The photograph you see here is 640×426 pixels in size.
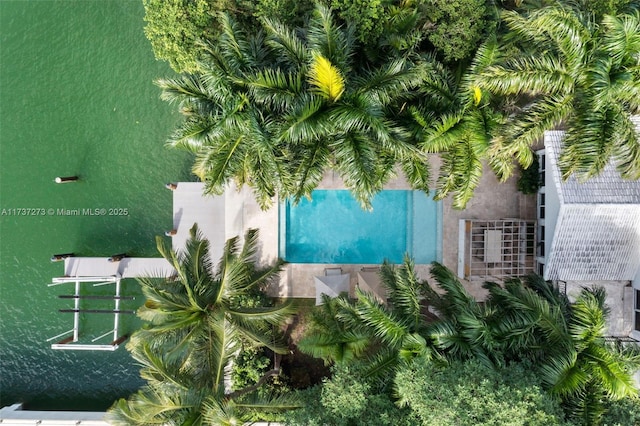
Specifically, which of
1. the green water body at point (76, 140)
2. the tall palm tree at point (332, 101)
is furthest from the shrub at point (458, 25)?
the green water body at point (76, 140)

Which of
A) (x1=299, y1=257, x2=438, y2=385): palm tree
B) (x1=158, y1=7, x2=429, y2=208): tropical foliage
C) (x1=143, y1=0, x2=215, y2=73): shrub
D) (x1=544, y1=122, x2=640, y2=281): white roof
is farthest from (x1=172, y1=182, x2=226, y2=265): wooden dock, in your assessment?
(x1=544, y1=122, x2=640, y2=281): white roof

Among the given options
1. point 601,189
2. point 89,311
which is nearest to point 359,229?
point 601,189

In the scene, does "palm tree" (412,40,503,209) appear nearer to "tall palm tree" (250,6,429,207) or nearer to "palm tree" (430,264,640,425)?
"tall palm tree" (250,6,429,207)

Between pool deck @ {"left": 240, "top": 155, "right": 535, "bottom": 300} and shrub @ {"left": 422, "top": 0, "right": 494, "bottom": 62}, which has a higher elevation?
shrub @ {"left": 422, "top": 0, "right": 494, "bottom": 62}

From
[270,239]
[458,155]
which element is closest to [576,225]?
[458,155]

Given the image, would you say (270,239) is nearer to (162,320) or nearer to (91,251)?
(162,320)

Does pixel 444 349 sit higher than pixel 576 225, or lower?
Result: lower
